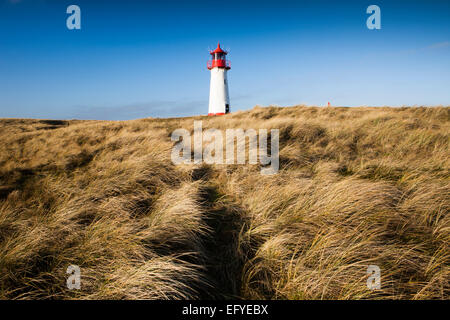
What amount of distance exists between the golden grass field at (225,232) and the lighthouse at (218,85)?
22.6 m

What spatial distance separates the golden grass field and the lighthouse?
891 inches

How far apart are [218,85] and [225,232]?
1010 inches

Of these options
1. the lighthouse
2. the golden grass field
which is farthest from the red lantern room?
the golden grass field

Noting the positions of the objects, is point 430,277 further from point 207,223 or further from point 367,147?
point 367,147

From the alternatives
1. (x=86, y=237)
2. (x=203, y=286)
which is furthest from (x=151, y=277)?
(x=86, y=237)

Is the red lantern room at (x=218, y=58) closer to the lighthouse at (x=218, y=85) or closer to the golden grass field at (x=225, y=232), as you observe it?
the lighthouse at (x=218, y=85)

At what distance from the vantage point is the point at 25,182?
436cm

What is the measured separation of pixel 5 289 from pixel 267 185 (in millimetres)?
Answer: 3186

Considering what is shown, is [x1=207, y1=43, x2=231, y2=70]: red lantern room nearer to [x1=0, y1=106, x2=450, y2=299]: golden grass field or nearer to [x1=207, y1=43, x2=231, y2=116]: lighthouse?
[x1=207, y1=43, x2=231, y2=116]: lighthouse

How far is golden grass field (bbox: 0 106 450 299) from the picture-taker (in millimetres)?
1823

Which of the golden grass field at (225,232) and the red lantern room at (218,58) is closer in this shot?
the golden grass field at (225,232)

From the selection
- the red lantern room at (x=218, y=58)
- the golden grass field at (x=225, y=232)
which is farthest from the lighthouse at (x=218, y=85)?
the golden grass field at (x=225, y=232)

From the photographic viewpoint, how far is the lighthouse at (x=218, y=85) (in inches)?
1036

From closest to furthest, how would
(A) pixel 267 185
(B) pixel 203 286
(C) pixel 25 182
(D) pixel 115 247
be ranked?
(B) pixel 203 286, (D) pixel 115 247, (A) pixel 267 185, (C) pixel 25 182
